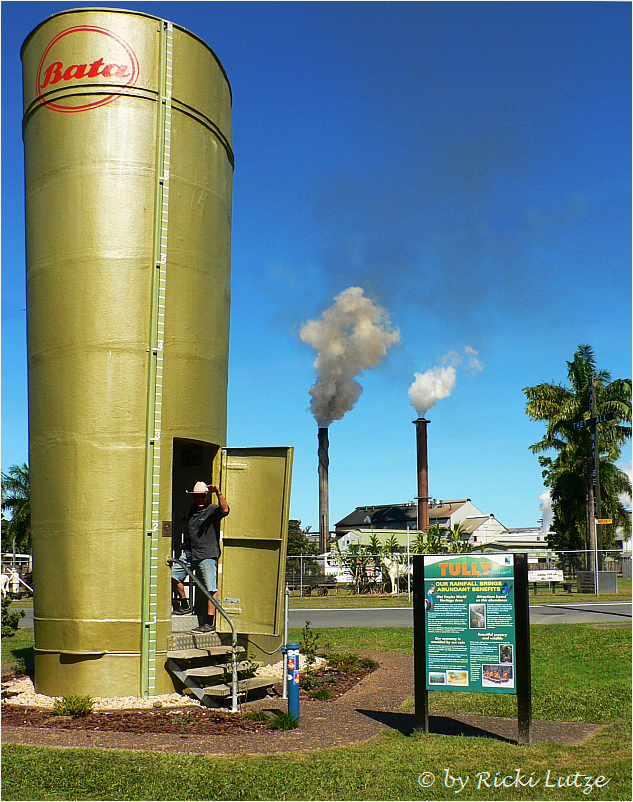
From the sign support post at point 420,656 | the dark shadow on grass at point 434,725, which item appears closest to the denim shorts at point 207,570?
the dark shadow on grass at point 434,725

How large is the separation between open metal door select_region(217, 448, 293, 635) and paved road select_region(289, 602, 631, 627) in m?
8.48

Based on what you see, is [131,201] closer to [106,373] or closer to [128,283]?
[128,283]

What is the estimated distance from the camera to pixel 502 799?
558 centimetres

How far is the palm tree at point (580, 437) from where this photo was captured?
4122 centimetres

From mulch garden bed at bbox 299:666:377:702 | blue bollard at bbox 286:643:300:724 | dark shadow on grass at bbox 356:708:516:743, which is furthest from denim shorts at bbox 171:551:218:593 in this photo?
dark shadow on grass at bbox 356:708:516:743

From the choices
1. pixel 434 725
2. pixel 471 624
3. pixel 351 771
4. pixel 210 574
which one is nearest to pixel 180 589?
pixel 210 574

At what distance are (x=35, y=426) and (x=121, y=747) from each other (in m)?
4.75

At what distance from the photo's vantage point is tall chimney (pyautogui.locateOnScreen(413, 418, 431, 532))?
56031 millimetres

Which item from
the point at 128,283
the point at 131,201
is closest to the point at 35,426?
the point at 128,283

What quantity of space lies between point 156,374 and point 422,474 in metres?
47.9

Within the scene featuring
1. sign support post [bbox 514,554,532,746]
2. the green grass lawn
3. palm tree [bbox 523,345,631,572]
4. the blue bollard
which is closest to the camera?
the green grass lawn

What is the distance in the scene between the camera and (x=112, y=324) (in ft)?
32.5

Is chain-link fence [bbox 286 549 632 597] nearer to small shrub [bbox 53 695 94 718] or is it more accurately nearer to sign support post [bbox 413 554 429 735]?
small shrub [bbox 53 695 94 718]

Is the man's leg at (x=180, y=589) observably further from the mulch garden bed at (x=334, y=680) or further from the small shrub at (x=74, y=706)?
the small shrub at (x=74, y=706)
